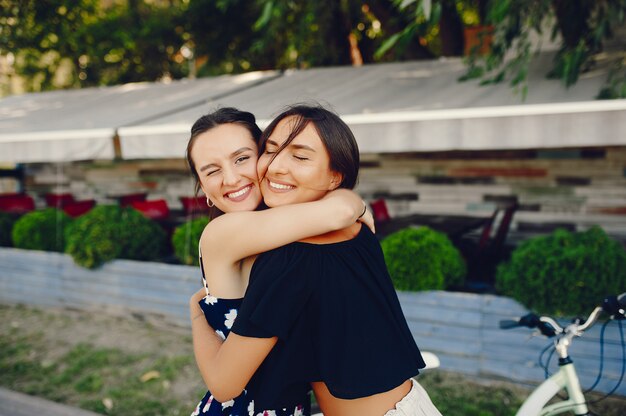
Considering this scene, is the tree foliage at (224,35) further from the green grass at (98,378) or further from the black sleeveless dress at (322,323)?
the black sleeveless dress at (322,323)

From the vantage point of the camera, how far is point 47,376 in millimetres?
4316

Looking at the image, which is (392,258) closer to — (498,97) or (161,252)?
(498,97)

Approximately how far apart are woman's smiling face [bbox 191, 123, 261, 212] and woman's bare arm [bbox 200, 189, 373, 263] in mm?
188

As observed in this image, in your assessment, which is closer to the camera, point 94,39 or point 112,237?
point 112,237

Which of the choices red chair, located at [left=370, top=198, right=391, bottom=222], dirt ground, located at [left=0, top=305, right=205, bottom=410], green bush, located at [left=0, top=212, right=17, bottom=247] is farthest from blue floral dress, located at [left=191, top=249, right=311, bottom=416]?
green bush, located at [left=0, top=212, right=17, bottom=247]

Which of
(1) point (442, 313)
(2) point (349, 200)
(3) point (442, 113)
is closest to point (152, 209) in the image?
(1) point (442, 313)

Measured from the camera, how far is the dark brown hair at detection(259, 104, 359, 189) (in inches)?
50.7

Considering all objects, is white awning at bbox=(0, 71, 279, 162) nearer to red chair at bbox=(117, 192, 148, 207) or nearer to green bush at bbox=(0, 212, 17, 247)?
green bush at bbox=(0, 212, 17, 247)

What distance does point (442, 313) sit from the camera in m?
4.01

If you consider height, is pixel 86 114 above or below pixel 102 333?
above

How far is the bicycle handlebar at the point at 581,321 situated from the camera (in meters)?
2.11

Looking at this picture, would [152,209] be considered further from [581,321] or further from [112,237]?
[581,321]

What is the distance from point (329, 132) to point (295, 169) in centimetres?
12

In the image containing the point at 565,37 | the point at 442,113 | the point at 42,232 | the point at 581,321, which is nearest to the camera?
the point at 581,321
